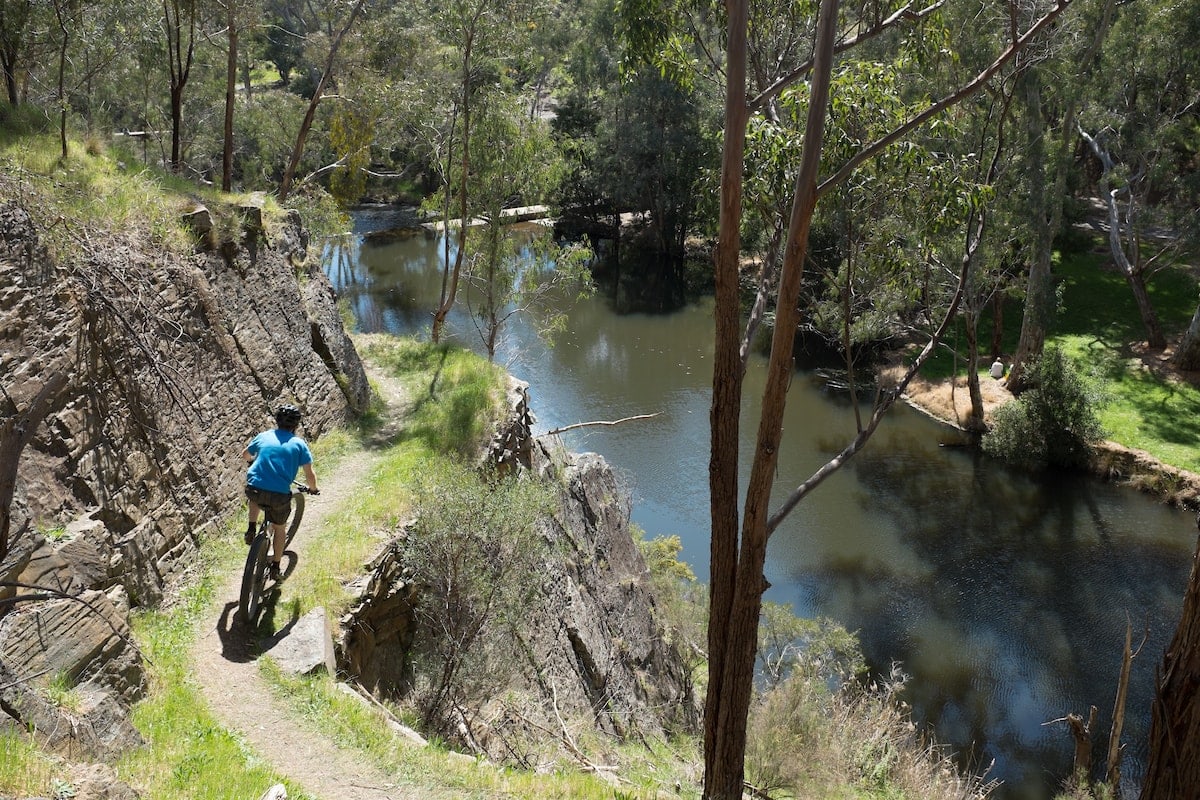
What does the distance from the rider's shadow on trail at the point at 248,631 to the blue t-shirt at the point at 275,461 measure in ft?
3.62

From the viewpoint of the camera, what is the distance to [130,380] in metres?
8.98

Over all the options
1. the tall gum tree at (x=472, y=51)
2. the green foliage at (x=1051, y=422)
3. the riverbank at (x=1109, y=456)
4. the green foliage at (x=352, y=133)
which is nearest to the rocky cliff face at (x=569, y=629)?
the tall gum tree at (x=472, y=51)

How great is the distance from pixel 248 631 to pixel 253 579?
0.45 m

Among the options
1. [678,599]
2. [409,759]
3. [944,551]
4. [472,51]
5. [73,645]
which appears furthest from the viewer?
[944,551]

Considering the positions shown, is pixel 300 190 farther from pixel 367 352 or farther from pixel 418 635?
pixel 418 635

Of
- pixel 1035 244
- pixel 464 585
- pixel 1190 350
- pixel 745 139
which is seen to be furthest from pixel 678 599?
pixel 1190 350

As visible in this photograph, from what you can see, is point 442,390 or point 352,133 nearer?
point 442,390

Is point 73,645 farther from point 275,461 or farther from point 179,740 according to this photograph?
point 275,461

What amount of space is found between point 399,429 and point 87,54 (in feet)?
30.4

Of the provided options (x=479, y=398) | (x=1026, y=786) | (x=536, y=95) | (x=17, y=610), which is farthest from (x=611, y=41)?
(x=17, y=610)

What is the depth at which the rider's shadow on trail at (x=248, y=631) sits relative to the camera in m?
7.79

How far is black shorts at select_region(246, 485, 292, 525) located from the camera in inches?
319

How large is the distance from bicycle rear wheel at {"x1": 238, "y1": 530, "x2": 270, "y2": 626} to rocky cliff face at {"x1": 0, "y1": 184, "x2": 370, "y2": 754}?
95 centimetres

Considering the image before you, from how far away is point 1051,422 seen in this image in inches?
953
